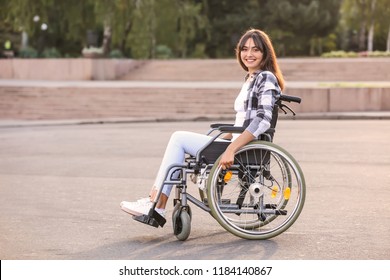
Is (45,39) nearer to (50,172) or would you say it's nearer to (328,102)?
(328,102)

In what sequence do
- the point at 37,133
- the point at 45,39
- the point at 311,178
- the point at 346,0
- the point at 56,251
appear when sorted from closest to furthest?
1. the point at 56,251
2. the point at 311,178
3. the point at 37,133
4. the point at 45,39
5. the point at 346,0

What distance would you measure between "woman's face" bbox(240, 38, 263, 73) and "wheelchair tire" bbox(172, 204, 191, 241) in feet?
3.78

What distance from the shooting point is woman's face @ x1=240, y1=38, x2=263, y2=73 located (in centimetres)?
736

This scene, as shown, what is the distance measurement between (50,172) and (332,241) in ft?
19.3

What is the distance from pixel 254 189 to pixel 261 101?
63 centimetres

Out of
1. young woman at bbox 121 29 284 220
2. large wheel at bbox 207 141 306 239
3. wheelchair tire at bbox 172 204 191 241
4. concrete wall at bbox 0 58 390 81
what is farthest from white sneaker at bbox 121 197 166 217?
concrete wall at bbox 0 58 390 81

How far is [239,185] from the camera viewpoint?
730cm

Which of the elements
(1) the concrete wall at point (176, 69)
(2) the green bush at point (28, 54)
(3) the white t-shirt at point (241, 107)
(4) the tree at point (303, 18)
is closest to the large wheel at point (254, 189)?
(3) the white t-shirt at point (241, 107)

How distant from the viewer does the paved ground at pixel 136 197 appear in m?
6.96

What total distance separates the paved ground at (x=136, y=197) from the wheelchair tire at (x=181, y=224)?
81mm

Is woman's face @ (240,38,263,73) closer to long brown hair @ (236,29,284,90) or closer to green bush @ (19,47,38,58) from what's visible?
long brown hair @ (236,29,284,90)

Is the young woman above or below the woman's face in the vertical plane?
below

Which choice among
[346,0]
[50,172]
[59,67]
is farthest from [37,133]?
[346,0]

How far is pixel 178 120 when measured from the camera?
24828 mm
